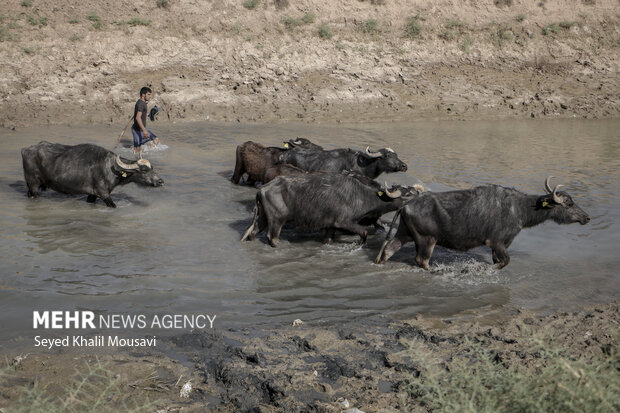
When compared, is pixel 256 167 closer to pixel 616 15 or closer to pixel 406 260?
pixel 406 260

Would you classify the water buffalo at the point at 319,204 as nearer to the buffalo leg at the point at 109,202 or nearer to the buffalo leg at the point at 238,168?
the buffalo leg at the point at 109,202

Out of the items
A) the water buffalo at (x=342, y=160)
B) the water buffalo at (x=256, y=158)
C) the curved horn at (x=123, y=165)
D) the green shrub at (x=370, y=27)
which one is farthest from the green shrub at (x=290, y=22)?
the curved horn at (x=123, y=165)

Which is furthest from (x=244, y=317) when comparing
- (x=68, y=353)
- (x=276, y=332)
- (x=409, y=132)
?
(x=409, y=132)

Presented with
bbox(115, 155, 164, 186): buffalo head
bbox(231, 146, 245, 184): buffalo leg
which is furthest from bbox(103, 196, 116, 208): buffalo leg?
bbox(231, 146, 245, 184): buffalo leg

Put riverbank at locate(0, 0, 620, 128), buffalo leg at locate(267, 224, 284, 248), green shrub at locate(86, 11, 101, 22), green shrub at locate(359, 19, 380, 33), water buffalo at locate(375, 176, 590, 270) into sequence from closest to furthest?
1. water buffalo at locate(375, 176, 590, 270)
2. buffalo leg at locate(267, 224, 284, 248)
3. riverbank at locate(0, 0, 620, 128)
4. green shrub at locate(86, 11, 101, 22)
5. green shrub at locate(359, 19, 380, 33)

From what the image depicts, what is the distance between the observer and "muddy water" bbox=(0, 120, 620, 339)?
22.4 ft

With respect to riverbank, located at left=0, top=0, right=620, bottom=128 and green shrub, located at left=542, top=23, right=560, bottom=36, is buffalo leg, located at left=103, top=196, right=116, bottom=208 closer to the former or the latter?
riverbank, located at left=0, top=0, right=620, bottom=128

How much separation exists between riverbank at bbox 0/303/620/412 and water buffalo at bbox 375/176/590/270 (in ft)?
5.23

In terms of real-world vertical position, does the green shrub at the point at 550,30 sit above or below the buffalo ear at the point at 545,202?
above

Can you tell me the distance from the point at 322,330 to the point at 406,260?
274cm

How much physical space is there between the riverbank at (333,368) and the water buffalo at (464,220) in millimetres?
1595

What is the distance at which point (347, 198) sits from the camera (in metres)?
9.08

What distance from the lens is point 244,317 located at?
6516mm

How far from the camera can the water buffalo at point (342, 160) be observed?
11586mm
